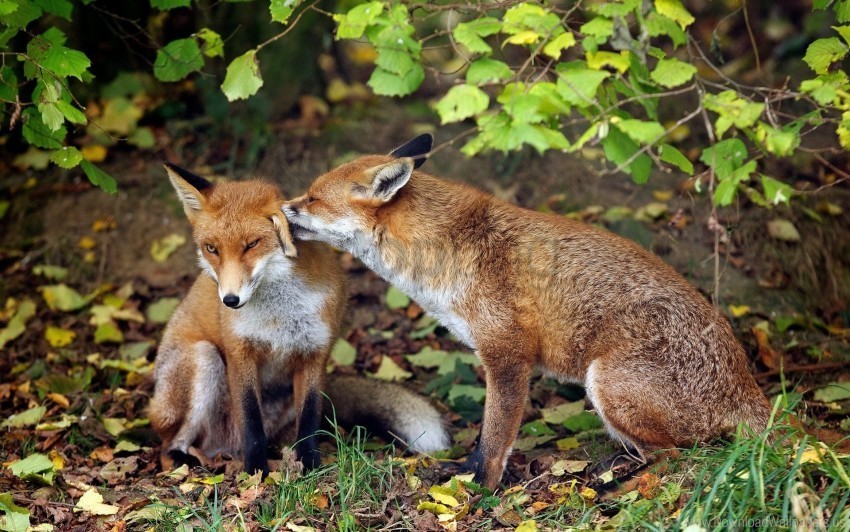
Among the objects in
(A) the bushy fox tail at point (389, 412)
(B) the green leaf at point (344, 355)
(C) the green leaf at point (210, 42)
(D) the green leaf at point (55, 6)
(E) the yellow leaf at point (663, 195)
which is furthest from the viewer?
(E) the yellow leaf at point (663, 195)

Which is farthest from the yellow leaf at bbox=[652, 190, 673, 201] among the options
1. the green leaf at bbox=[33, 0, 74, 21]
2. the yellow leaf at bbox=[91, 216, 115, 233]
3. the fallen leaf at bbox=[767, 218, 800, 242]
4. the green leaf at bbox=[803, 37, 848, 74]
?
the green leaf at bbox=[33, 0, 74, 21]

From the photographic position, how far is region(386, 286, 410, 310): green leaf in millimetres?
6652

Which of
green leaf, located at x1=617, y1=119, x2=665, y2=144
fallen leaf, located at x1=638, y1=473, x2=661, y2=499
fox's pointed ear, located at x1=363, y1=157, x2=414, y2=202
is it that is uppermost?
green leaf, located at x1=617, y1=119, x2=665, y2=144

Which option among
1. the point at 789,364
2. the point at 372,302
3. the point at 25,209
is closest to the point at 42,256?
the point at 25,209

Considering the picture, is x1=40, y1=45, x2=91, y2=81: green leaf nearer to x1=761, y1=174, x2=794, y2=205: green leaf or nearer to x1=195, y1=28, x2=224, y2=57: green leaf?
x1=195, y1=28, x2=224, y2=57: green leaf

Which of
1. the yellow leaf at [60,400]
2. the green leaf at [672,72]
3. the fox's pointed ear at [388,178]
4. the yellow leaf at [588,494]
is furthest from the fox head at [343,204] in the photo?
the yellow leaf at [60,400]

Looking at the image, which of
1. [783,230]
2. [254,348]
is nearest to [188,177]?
[254,348]

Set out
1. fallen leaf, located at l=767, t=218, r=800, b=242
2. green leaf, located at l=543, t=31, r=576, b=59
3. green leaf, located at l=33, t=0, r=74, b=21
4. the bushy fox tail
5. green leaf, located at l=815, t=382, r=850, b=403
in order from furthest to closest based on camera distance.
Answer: fallen leaf, located at l=767, t=218, r=800, b=242 < green leaf, located at l=815, t=382, r=850, b=403 < the bushy fox tail < green leaf, located at l=33, t=0, r=74, b=21 < green leaf, located at l=543, t=31, r=576, b=59

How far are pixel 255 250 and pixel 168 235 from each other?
3.18 meters

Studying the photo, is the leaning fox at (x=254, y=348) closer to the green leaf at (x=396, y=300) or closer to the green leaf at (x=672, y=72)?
the green leaf at (x=396, y=300)

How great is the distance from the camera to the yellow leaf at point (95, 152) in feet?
24.5

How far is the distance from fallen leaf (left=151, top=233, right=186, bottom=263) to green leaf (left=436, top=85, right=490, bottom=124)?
4.22 m

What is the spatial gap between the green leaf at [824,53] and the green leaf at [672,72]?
551 mm

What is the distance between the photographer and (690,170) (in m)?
3.94
